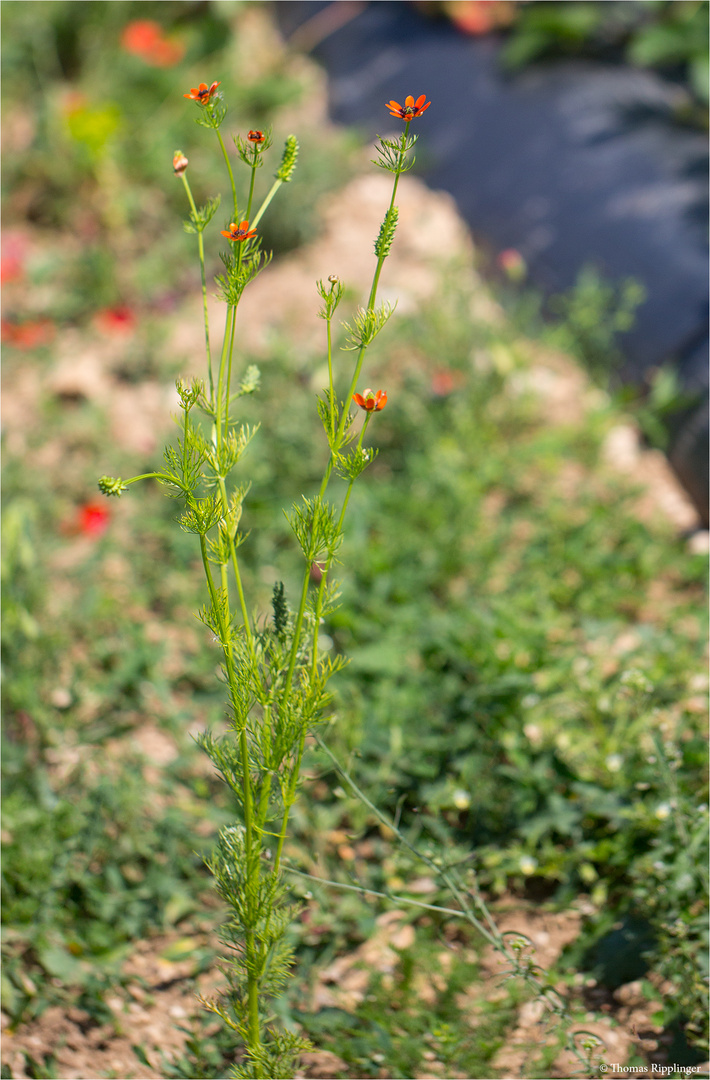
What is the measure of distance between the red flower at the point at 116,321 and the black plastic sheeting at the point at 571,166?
1.55 meters

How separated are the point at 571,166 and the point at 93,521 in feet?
8.06

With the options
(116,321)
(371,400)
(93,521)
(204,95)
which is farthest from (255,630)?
(116,321)

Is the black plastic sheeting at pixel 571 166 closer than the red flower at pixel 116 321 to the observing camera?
Yes

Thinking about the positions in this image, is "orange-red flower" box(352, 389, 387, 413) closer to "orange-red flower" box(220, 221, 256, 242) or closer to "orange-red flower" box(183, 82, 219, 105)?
"orange-red flower" box(220, 221, 256, 242)

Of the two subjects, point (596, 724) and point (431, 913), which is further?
point (596, 724)

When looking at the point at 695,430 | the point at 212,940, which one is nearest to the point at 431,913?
the point at 212,940

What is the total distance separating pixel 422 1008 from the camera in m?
1.44

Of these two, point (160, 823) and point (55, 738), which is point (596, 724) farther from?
point (55, 738)

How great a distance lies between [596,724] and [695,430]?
4.46ft

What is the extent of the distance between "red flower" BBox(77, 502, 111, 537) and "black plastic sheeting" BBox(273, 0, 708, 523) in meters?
2.01

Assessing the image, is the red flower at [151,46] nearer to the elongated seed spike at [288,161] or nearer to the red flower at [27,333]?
the red flower at [27,333]

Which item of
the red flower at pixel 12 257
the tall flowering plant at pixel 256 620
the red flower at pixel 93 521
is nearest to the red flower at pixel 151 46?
the red flower at pixel 12 257

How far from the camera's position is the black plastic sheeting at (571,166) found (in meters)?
2.83

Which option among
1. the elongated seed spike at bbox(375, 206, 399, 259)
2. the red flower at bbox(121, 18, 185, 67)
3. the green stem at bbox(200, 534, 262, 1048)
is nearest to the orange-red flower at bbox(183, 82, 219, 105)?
the elongated seed spike at bbox(375, 206, 399, 259)
